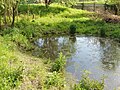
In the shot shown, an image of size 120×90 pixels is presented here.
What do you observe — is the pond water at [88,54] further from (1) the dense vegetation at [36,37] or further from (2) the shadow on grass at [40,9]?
(2) the shadow on grass at [40,9]

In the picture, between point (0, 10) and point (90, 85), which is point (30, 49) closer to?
point (0, 10)

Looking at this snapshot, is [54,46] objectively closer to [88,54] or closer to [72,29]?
[88,54]

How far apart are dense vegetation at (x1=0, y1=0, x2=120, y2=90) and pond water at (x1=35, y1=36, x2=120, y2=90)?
110cm

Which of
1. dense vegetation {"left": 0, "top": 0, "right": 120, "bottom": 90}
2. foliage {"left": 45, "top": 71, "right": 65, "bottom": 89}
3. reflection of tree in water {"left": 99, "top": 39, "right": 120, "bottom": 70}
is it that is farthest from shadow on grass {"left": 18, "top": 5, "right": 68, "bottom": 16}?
foliage {"left": 45, "top": 71, "right": 65, "bottom": 89}

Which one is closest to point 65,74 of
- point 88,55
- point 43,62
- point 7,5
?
point 43,62

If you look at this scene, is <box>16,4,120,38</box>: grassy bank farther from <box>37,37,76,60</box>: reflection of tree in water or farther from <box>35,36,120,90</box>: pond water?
<box>35,36,120,90</box>: pond water

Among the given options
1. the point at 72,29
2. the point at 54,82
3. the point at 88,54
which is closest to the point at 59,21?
the point at 72,29

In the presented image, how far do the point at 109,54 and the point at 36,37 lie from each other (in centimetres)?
839

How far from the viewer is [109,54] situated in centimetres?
2384

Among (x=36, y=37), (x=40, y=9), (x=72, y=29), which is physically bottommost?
(x=36, y=37)

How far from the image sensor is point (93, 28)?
3472cm

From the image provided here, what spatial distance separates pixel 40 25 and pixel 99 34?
6.01 meters

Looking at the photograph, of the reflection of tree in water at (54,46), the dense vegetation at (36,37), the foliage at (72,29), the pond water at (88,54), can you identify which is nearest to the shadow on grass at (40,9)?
the dense vegetation at (36,37)

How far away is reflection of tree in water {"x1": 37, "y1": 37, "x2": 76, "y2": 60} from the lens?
2335cm
